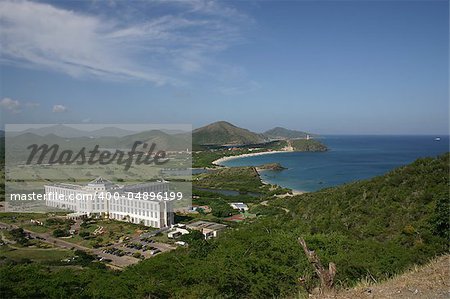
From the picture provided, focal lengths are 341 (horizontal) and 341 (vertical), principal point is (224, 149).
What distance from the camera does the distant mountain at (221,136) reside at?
104 metres

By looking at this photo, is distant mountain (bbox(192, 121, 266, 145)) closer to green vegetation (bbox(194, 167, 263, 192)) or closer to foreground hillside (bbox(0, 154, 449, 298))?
green vegetation (bbox(194, 167, 263, 192))

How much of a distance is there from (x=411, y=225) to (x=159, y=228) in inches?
501

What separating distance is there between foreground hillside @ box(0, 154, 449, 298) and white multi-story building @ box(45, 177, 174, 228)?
908cm

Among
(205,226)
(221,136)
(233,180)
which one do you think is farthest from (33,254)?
(221,136)

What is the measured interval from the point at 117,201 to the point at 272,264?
15889 millimetres

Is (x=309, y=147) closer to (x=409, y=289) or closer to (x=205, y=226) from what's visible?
(x=205, y=226)

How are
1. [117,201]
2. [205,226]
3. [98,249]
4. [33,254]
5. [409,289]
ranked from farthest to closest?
[117,201] < [205,226] < [98,249] < [33,254] < [409,289]

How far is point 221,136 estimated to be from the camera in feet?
354

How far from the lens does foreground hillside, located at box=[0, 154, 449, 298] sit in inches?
217

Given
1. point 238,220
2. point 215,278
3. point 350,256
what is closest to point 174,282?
point 215,278

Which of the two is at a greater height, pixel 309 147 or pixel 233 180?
pixel 309 147

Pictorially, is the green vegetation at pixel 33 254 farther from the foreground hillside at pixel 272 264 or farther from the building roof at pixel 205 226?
the building roof at pixel 205 226

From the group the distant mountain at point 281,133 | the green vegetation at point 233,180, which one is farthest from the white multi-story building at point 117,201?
the distant mountain at point 281,133

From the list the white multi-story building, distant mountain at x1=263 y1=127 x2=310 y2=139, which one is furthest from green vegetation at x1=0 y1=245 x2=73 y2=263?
distant mountain at x1=263 y1=127 x2=310 y2=139
